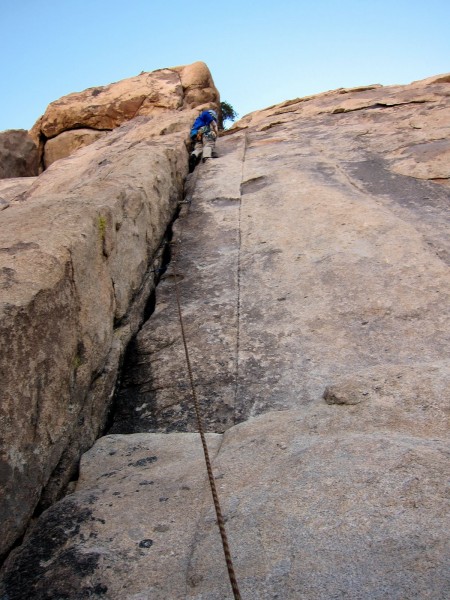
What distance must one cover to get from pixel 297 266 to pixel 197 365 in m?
1.61

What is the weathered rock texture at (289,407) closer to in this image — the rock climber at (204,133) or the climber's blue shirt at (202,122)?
the rock climber at (204,133)

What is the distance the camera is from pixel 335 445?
267 cm

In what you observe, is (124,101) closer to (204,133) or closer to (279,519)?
(204,133)

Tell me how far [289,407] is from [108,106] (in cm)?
1254

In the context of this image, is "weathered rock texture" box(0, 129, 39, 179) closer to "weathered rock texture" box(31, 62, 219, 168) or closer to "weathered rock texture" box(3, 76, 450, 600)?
"weathered rock texture" box(31, 62, 219, 168)

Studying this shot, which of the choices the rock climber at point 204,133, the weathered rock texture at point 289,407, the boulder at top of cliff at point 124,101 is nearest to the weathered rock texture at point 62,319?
the weathered rock texture at point 289,407

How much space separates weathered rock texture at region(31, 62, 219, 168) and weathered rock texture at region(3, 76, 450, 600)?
6.85 m

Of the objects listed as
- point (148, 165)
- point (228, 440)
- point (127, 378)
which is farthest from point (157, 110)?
point (228, 440)

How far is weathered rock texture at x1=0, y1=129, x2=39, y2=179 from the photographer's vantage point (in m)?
13.6

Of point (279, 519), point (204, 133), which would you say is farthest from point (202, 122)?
point (279, 519)

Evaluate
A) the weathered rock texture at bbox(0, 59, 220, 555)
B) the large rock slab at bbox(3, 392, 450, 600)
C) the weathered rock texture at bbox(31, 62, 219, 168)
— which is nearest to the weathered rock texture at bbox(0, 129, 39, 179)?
the weathered rock texture at bbox(31, 62, 219, 168)

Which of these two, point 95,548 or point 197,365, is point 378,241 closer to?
point 197,365

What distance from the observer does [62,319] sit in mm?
3094

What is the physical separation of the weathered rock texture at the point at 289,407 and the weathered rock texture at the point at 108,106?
6845mm
